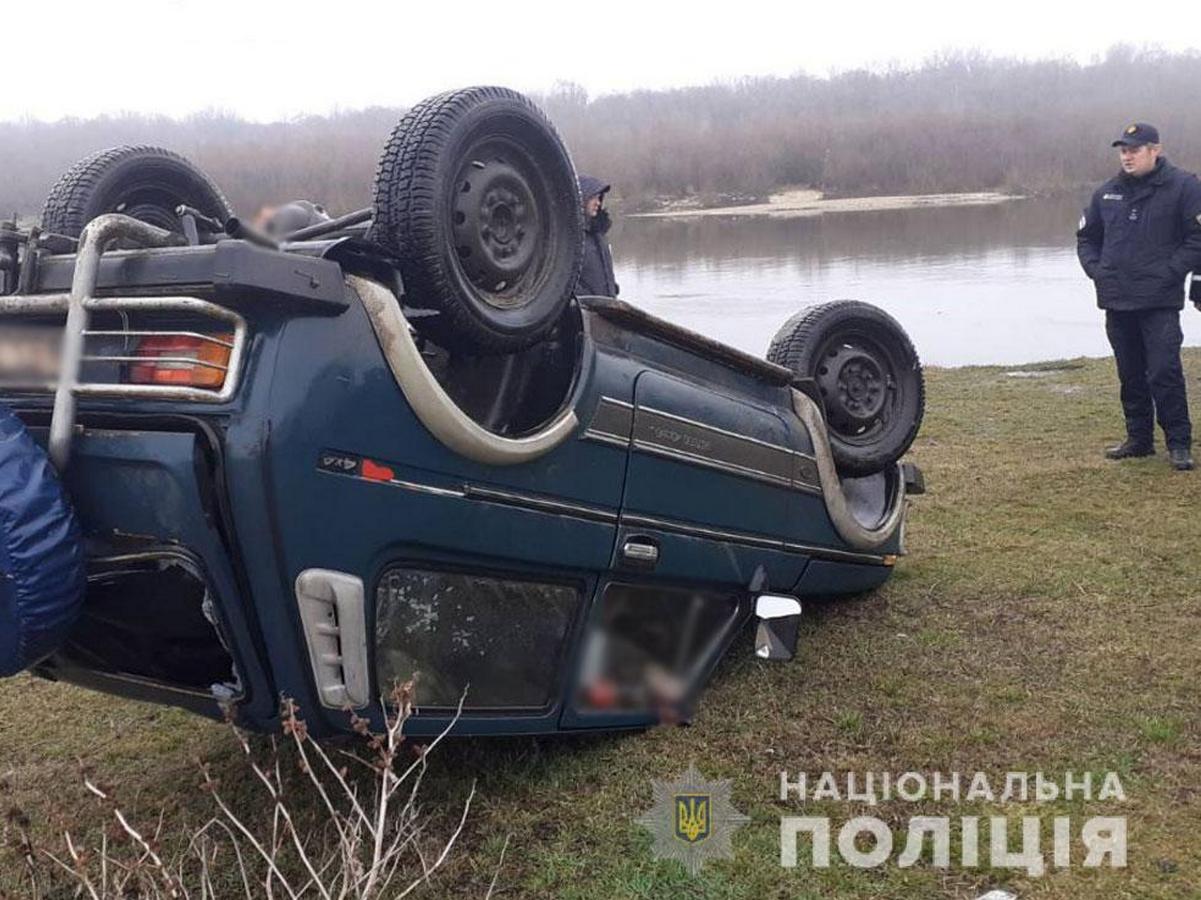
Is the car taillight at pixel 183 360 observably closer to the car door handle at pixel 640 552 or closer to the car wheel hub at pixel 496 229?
the car wheel hub at pixel 496 229

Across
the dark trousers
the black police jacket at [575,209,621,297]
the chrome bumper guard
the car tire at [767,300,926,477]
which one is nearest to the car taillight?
the chrome bumper guard

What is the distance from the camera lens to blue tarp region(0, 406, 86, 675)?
6.93 ft

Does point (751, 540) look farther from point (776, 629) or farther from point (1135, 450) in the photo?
point (1135, 450)

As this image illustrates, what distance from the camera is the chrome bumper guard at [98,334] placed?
2.22 m

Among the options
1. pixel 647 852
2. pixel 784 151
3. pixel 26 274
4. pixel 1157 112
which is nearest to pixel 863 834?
pixel 647 852

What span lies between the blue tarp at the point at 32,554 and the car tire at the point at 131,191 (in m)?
0.86

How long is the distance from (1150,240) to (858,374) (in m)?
2.59

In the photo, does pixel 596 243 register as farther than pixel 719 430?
Yes

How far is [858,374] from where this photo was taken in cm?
408

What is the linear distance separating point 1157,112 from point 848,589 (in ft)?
A: 184

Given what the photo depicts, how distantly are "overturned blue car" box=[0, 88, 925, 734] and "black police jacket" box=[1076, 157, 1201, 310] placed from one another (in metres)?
3.19

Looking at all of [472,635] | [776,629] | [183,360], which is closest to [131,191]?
[183,360]

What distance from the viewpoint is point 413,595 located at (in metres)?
2.56

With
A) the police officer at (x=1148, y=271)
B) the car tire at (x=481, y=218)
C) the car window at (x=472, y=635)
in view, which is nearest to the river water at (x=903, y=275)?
the police officer at (x=1148, y=271)
